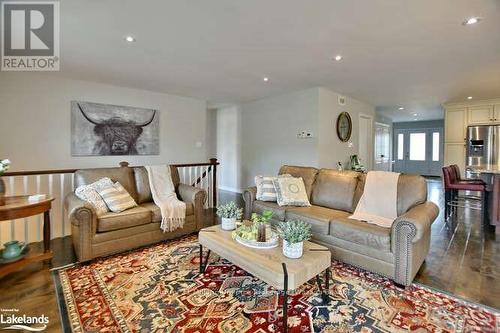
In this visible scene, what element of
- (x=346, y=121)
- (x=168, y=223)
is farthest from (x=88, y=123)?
(x=346, y=121)

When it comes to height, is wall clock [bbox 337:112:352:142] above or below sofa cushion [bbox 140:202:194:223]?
above

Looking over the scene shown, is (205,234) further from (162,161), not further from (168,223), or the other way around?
(162,161)

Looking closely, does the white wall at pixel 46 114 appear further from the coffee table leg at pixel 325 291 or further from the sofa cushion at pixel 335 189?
the coffee table leg at pixel 325 291

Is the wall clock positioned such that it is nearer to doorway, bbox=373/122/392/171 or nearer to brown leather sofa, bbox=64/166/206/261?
doorway, bbox=373/122/392/171

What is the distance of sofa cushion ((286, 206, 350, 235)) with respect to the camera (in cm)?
282

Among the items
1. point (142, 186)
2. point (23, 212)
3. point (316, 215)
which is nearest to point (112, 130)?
point (142, 186)

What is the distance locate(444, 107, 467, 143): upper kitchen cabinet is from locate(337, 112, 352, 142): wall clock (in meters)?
3.13

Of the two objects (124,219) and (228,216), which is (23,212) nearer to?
(124,219)

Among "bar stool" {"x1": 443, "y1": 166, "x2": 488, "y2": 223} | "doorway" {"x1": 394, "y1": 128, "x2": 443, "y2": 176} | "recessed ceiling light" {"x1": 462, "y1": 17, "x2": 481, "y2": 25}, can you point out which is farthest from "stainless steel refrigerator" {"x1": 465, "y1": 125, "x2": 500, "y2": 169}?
"recessed ceiling light" {"x1": 462, "y1": 17, "x2": 481, "y2": 25}

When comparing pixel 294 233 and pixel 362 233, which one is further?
pixel 362 233

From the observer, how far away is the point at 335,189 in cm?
340

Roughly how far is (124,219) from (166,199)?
747mm

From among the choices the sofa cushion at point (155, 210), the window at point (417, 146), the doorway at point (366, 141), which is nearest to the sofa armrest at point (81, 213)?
the sofa cushion at point (155, 210)

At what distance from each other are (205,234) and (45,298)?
138cm
